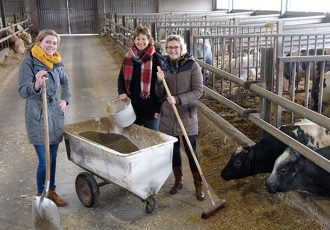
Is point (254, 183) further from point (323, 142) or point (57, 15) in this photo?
point (57, 15)

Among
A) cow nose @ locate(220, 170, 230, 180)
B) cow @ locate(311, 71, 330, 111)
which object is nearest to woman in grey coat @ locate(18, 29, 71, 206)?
cow nose @ locate(220, 170, 230, 180)

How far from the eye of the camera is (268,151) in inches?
151

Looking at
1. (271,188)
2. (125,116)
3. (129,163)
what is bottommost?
(271,188)

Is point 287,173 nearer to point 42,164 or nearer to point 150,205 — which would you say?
point 150,205

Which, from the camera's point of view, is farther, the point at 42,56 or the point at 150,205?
the point at 150,205

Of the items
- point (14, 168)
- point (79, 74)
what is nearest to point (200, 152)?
point (14, 168)

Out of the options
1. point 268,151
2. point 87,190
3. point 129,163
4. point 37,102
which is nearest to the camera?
point 129,163

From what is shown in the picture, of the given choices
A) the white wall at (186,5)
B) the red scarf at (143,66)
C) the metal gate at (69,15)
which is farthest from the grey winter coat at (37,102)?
the white wall at (186,5)

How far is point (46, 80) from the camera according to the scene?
10.9 ft

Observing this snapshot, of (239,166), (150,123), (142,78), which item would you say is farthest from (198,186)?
(142,78)

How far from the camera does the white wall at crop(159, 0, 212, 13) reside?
2727 centimetres

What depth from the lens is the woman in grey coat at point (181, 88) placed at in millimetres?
3516

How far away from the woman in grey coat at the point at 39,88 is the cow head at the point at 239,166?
5.47 ft

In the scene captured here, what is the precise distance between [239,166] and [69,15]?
2504 cm
